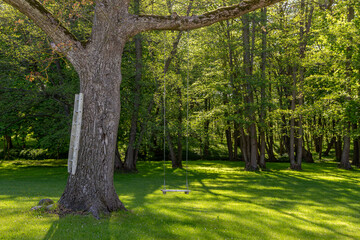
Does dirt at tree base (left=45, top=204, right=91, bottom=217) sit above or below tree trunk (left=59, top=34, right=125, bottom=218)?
below

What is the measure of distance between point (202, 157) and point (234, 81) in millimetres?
15039

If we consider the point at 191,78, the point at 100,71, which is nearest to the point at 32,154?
the point at 191,78

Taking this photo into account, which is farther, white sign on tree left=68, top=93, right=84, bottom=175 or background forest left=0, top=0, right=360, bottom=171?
background forest left=0, top=0, right=360, bottom=171

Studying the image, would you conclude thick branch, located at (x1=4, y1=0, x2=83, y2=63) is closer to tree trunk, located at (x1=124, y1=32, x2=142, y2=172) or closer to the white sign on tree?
the white sign on tree

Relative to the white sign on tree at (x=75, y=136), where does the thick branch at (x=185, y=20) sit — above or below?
above

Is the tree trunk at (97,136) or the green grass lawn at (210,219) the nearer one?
the green grass lawn at (210,219)

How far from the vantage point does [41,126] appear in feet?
69.1

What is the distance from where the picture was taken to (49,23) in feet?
25.1

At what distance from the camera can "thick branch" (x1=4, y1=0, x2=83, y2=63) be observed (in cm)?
737

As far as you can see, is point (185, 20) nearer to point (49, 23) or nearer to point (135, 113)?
point (49, 23)

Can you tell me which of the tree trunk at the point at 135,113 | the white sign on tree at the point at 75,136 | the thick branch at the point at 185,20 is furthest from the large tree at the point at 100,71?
the tree trunk at the point at 135,113

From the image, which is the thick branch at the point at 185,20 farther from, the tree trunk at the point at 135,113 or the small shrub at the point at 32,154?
the small shrub at the point at 32,154

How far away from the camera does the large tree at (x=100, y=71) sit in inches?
299

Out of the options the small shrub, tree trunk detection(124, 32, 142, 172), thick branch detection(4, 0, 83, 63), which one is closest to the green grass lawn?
thick branch detection(4, 0, 83, 63)
